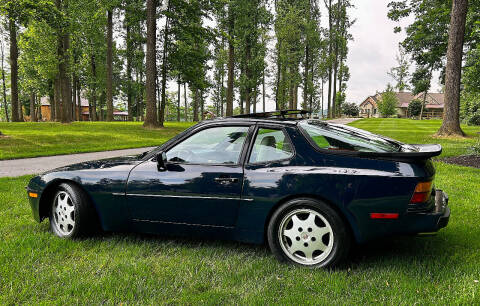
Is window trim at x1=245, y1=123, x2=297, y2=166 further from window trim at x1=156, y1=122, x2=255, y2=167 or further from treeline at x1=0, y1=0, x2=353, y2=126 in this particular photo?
treeline at x1=0, y1=0, x2=353, y2=126

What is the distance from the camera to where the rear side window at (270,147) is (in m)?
3.06

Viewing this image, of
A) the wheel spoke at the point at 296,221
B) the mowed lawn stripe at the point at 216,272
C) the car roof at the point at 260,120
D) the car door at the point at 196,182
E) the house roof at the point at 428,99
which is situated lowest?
the mowed lawn stripe at the point at 216,272

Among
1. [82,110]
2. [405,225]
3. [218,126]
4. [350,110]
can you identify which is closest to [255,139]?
[218,126]

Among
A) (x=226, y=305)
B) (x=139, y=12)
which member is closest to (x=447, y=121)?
(x=226, y=305)

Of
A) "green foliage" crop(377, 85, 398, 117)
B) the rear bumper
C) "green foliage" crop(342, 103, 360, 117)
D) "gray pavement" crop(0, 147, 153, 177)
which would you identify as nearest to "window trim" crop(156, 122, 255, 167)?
the rear bumper

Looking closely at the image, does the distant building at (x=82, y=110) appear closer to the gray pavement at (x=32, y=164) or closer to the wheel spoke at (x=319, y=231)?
the gray pavement at (x=32, y=164)

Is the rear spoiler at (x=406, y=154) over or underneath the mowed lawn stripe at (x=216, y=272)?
over

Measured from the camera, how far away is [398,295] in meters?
2.39

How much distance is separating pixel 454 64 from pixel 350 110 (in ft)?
203

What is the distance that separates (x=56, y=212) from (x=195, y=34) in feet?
64.3

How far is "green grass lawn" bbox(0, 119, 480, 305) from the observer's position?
2402 mm

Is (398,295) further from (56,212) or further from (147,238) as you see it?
(56,212)

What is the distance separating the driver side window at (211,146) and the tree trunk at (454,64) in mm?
13638

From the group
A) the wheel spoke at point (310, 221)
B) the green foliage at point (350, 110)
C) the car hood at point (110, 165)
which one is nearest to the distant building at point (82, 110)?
the green foliage at point (350, 110)
